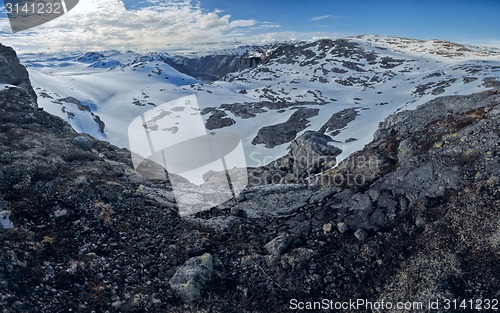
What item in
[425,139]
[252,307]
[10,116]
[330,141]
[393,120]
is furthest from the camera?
[330,141]

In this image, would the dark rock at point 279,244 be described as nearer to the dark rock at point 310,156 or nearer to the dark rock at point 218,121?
the dark rock at point 310,156

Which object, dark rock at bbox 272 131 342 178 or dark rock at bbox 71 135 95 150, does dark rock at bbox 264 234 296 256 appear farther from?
dark rock at bbox 71 135 95 150

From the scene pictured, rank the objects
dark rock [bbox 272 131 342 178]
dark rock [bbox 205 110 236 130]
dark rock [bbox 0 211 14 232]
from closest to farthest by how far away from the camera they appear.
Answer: dark rock [bbox 0 211 14 232]
dark rock [bbox 272 131 342 178]
dark rock [bbox 205 110 236 130]

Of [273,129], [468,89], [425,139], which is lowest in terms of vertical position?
[273,129]

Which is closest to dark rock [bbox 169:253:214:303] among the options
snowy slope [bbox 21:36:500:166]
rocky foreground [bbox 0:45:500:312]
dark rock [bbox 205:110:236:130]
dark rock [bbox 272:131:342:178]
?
rocky foreground [bbox 0:45:500:312]

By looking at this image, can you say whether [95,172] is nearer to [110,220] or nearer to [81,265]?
[110,220]

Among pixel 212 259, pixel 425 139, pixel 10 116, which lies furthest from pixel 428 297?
pixel 10 116

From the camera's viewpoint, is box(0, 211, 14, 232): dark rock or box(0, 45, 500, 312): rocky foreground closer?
box(0, 45, 500, 312): rocky foreground
